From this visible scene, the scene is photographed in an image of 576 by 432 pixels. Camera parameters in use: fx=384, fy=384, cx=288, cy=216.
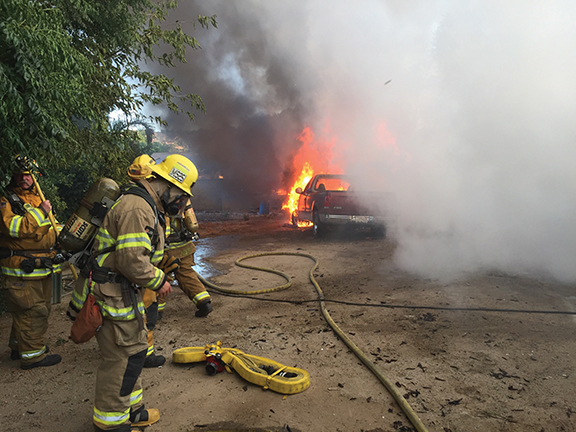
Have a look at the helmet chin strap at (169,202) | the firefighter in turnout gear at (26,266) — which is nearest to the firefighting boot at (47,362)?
the firefighter in turnout gear at (26,266)

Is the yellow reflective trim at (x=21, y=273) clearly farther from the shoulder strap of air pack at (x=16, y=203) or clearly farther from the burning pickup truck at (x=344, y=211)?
the burning pickup truck at (x=344, y=211)

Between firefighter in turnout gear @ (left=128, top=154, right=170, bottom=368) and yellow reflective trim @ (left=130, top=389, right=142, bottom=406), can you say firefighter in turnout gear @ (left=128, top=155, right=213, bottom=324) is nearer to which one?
firefighter in turnout gear @ (left=128, top=154, right=170, bottom=368)

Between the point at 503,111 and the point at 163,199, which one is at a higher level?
the point at 503,111

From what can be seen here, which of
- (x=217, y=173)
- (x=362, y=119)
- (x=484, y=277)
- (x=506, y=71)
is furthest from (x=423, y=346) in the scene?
(x=217, y=173)

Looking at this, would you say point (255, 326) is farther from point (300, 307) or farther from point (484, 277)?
point (484, 277)

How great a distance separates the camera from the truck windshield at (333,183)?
36.6ft

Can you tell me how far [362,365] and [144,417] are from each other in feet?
5.97

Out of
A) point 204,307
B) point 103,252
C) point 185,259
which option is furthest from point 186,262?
point 103,252

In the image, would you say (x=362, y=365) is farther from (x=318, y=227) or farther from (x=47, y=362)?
(x=318, y=227)

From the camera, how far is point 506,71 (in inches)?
239

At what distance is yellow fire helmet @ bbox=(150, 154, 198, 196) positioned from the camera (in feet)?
9.01

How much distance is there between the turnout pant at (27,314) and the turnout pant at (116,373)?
5.09ft

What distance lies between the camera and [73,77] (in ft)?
10.7

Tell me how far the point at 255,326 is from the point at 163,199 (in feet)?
7.21
